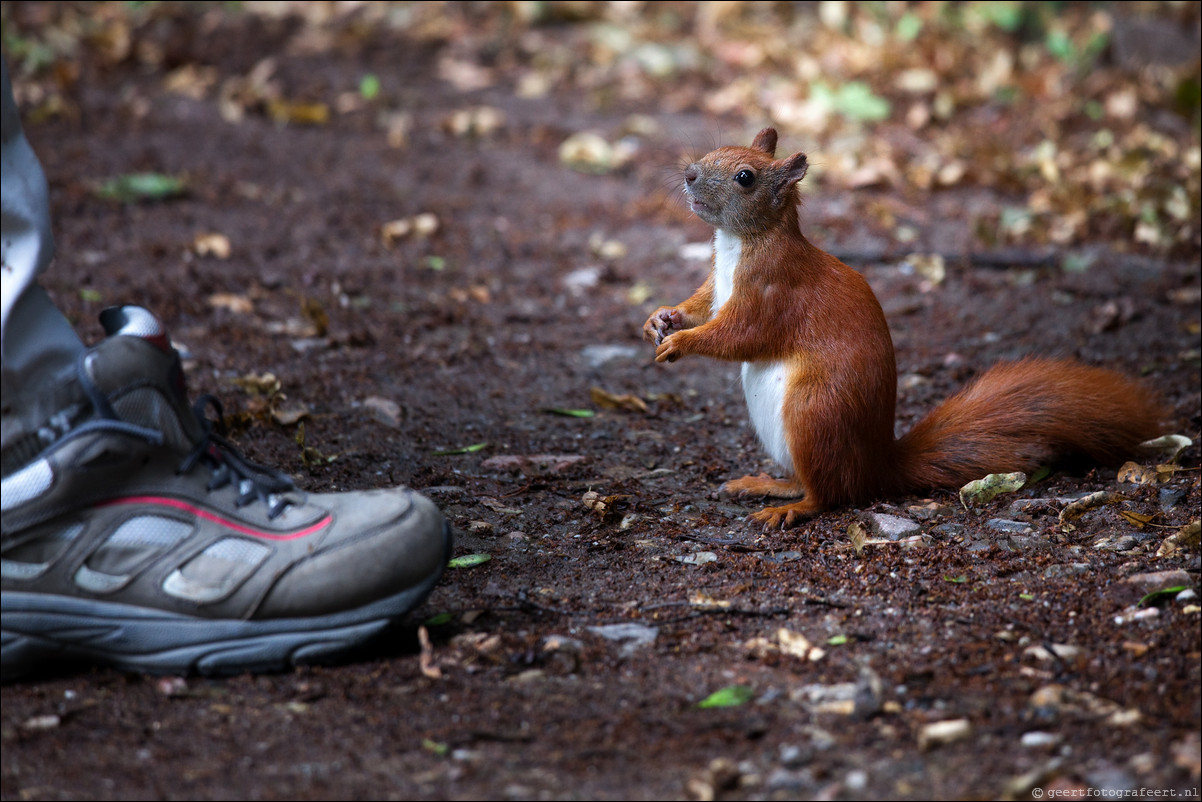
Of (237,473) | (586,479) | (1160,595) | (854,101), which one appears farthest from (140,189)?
(1160,595)

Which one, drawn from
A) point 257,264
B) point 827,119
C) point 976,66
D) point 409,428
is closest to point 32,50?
point 257,264

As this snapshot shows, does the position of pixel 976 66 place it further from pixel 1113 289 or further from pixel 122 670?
pixel 122 670

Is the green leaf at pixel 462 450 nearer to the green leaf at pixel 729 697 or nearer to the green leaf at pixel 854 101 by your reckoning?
the green leaf at pixel 729 697

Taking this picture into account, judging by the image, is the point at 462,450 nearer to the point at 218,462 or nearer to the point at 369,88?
the point at 218,462

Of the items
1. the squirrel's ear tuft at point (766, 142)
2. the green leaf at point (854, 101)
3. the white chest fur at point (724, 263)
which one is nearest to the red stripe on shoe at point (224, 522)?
the white chest fur at point (724, 263)

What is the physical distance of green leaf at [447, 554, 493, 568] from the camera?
2.68 m

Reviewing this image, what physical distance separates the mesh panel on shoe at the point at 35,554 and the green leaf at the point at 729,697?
121 centimetres

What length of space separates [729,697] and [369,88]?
6.65 meters

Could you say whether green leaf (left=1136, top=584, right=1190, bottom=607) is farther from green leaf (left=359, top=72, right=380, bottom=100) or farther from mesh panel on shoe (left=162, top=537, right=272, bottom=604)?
green leaf (left=359, top=72, right=380, bottom=100)

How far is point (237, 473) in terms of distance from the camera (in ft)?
7.46

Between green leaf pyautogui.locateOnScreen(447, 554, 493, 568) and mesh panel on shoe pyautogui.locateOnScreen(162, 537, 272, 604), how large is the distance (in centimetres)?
59

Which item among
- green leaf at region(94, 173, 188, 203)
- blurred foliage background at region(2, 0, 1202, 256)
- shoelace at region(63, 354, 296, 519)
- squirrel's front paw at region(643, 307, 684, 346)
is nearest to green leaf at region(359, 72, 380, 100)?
blurred foliage background at region(2, 0, 1202, 256)

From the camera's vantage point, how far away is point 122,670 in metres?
2.19

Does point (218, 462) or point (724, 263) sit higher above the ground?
point (724, 263)
